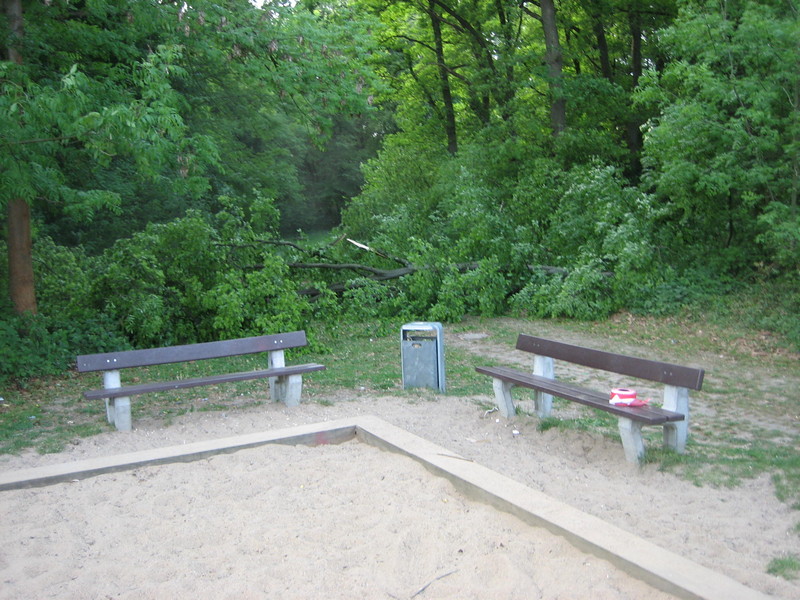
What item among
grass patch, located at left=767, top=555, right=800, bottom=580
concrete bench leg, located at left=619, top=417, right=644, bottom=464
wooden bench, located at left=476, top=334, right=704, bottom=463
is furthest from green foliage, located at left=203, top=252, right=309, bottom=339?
grass patch, located at left=767, top=555, right=800, bottom=580

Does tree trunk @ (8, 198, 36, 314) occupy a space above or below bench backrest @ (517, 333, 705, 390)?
above

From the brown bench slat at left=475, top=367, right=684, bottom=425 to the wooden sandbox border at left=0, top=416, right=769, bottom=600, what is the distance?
45.6 inches

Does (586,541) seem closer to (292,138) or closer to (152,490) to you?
(152,490)

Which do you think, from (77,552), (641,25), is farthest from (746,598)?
(641,25)

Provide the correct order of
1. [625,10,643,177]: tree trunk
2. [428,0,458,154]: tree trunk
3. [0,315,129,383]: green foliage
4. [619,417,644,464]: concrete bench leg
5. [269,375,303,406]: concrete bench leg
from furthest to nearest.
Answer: [428,0,458,154]: tree trunk → [625,10,643,177]: tree trunk → [0,315,129,383]: green foliage → [269,375,303,406]: concrete bench leg → [619,417,644,464]: concrete bench leg

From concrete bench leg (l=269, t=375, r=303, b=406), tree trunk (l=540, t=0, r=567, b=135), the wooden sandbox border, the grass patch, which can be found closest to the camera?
the wooden sandbox border

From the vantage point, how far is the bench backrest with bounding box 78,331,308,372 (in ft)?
22.4

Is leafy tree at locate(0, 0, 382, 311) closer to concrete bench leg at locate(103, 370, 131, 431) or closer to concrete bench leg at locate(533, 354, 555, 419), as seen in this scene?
concrete bench leg at locate(103, 370, 131, 431)

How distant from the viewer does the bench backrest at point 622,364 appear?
524cm

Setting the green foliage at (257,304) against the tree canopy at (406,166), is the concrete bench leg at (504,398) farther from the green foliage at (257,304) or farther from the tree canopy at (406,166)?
the green foliage at (257,304)

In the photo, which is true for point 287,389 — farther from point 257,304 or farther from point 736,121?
point 736,121

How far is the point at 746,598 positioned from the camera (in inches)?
118

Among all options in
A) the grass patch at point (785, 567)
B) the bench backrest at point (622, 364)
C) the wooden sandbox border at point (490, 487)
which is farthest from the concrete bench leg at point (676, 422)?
the grass patch at point (785, 567)

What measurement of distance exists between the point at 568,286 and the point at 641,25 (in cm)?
991
